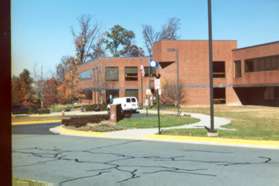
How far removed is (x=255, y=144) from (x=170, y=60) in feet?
164

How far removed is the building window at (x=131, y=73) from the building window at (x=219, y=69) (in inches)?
546

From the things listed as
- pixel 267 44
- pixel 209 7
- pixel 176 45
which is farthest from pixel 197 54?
pixel 209 7

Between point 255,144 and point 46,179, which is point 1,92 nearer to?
point 46,179

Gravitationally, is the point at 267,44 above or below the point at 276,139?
above

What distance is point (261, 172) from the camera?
1023 cm

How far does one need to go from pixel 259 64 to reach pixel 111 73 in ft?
81.9

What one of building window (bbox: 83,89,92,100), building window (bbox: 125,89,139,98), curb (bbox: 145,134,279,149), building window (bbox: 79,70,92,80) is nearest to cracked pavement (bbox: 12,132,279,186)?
curb (bbox: 145,134,279,149)

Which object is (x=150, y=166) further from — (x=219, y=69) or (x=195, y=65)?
(x=219, y=69)

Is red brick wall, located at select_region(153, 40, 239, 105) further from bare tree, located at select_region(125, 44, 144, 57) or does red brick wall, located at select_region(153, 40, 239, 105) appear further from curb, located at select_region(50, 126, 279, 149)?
bare tree, located at select_region(125, 44, 144, 57)

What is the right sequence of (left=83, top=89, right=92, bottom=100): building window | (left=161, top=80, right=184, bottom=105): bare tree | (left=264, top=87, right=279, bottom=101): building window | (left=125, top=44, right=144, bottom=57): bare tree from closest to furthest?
1. (left=264, top=87, right=279, bottom=101): building window
2. (left=161, top=80, right=184, bottom=105): bare tree
3. (left=83, top=89, right=92, bottom=100): building window
4. (left=125, top=44, right=144, bottom=57): bare tree

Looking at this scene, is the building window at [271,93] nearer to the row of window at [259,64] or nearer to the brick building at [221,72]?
the brick building at [221,72]

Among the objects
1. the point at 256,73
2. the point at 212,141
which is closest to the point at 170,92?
A: the point at 256,73

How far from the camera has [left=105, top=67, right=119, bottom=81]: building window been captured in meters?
74.1

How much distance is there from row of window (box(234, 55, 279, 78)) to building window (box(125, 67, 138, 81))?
1718 cm
